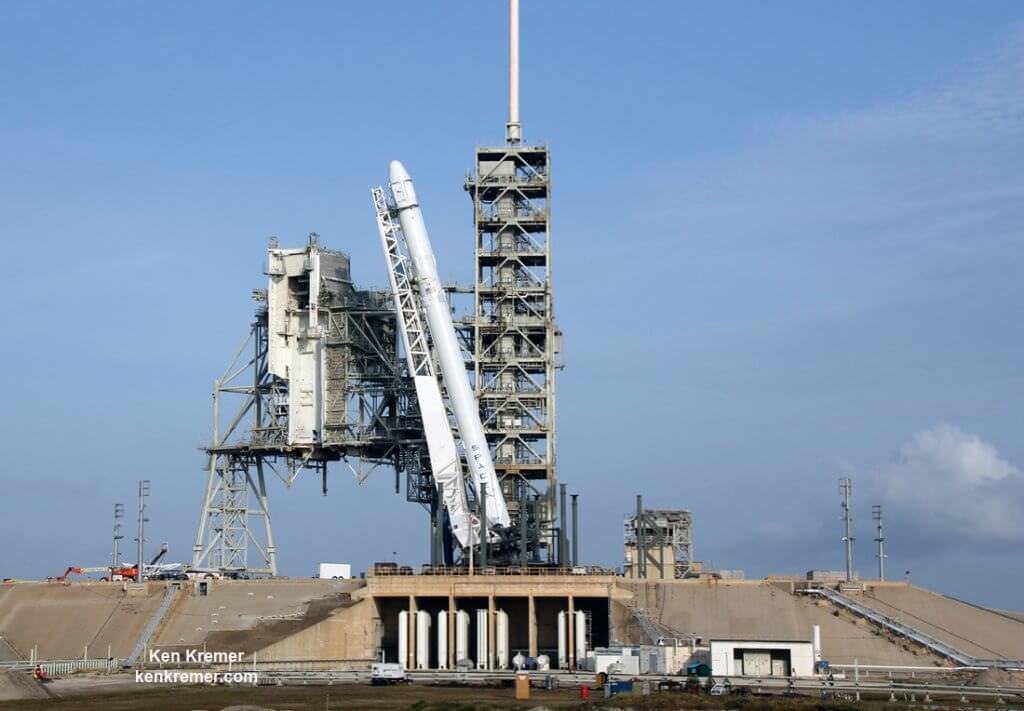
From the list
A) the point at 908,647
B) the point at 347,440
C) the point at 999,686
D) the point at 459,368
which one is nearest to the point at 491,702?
the point at 999,686

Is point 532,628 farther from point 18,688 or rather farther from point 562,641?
point 18,688

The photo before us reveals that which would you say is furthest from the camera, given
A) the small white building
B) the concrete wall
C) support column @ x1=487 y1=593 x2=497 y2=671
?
→ support column @ x1=487 y1=593 x2=497 y2=671

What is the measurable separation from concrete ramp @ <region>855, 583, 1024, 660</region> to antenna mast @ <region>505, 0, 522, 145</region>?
36.1m

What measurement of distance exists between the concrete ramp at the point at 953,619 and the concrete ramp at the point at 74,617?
3791cm

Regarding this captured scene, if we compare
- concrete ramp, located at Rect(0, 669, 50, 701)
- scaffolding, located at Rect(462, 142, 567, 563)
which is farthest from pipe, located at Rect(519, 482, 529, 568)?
concrete ramp, located at Rect(0, 669, 50, 701)

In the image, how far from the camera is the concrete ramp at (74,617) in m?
90.1

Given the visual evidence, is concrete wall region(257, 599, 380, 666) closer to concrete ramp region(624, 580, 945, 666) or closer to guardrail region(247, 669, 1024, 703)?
guardrail region(247, 669, 1024, 703)

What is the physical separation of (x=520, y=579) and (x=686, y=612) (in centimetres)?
947

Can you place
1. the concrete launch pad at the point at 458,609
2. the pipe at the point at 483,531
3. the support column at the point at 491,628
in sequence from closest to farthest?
the concrete launch pad at the point at 458,609, the support column at the point at 491,628, the pipe at the point at 483,531

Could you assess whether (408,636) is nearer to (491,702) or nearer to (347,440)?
(347,440)

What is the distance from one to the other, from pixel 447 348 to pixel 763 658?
29.6m

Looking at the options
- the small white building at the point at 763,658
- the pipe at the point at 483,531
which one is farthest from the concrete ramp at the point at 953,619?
the pipe at the point at 483,531

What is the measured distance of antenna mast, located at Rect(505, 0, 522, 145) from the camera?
110 metres

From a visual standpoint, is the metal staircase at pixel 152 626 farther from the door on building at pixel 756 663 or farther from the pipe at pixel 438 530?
the door on building at pixel 756 663
